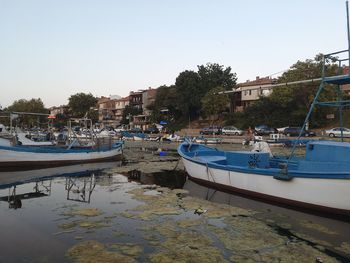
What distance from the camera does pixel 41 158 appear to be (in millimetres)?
23547

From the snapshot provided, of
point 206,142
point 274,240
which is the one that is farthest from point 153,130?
point 274,240

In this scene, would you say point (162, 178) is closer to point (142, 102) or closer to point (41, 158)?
point (41, 158)

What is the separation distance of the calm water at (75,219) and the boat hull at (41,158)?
547cm

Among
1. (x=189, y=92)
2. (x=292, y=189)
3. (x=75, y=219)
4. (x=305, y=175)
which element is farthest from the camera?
(x=189, y=92)

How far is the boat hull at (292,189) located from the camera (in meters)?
10.9

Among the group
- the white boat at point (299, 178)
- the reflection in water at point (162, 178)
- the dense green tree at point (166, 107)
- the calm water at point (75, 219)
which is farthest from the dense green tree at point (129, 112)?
the white boat at point (299, 178)

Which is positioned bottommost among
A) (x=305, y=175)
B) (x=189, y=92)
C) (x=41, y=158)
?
(x=41, y=158)

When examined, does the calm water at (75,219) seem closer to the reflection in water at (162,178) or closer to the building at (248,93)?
the reflection in water at (162,178)

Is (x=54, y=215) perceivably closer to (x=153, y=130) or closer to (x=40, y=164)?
(x=40, y=164)

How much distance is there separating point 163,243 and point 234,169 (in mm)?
6375

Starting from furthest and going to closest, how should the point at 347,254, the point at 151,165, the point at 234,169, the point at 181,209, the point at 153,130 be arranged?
the point at 153,130, the point at 151,165, the point at 234,169, the point at 181,209, the point at 347,254

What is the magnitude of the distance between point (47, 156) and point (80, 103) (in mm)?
84844

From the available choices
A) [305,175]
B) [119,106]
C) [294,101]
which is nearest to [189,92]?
[294,101]

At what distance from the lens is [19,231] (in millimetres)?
9922
